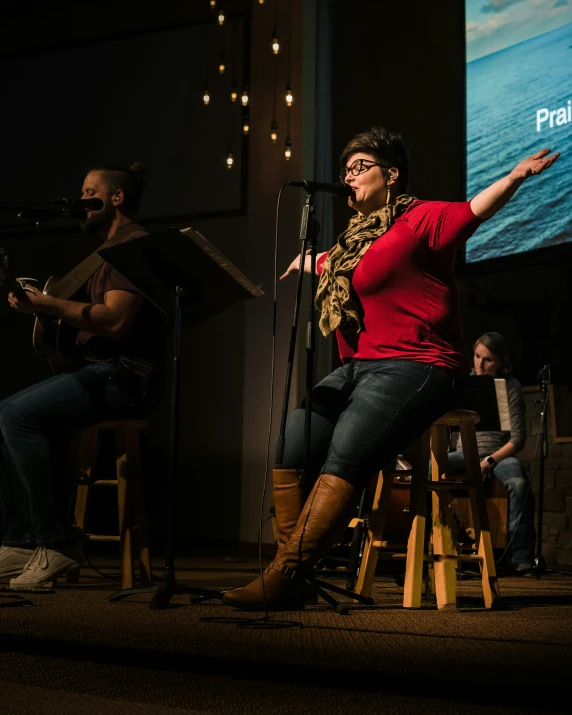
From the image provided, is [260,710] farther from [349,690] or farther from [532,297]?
[532,297]

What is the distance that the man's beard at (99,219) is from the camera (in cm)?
340

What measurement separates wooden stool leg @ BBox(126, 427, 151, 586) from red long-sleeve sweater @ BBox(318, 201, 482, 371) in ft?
3.41

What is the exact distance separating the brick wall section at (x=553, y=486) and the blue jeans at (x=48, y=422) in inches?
145

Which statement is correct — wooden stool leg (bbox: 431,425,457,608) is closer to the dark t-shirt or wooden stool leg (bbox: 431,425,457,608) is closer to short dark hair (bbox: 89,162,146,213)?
the dark t-shirt

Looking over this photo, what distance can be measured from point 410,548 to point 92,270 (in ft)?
4.90

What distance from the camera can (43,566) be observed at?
3016 millimetres

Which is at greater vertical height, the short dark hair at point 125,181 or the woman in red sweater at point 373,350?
the short dark hair at point 125,181

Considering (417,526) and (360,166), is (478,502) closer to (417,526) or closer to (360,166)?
(417,526)

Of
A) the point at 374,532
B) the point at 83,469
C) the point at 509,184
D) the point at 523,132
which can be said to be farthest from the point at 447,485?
the point at 523,132

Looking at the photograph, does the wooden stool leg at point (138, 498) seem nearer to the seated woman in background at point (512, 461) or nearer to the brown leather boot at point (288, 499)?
the brown leather boot at point (288, 499)

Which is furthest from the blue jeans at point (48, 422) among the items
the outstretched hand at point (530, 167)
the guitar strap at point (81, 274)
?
the outstretched hand at point (530, 167)

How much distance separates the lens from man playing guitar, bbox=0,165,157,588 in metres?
3.04

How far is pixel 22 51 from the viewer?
Result: 25.1 ft

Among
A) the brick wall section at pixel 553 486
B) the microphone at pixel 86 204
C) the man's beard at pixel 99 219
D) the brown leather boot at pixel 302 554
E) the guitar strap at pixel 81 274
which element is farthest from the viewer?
the brick wall section at pixel 553 486
